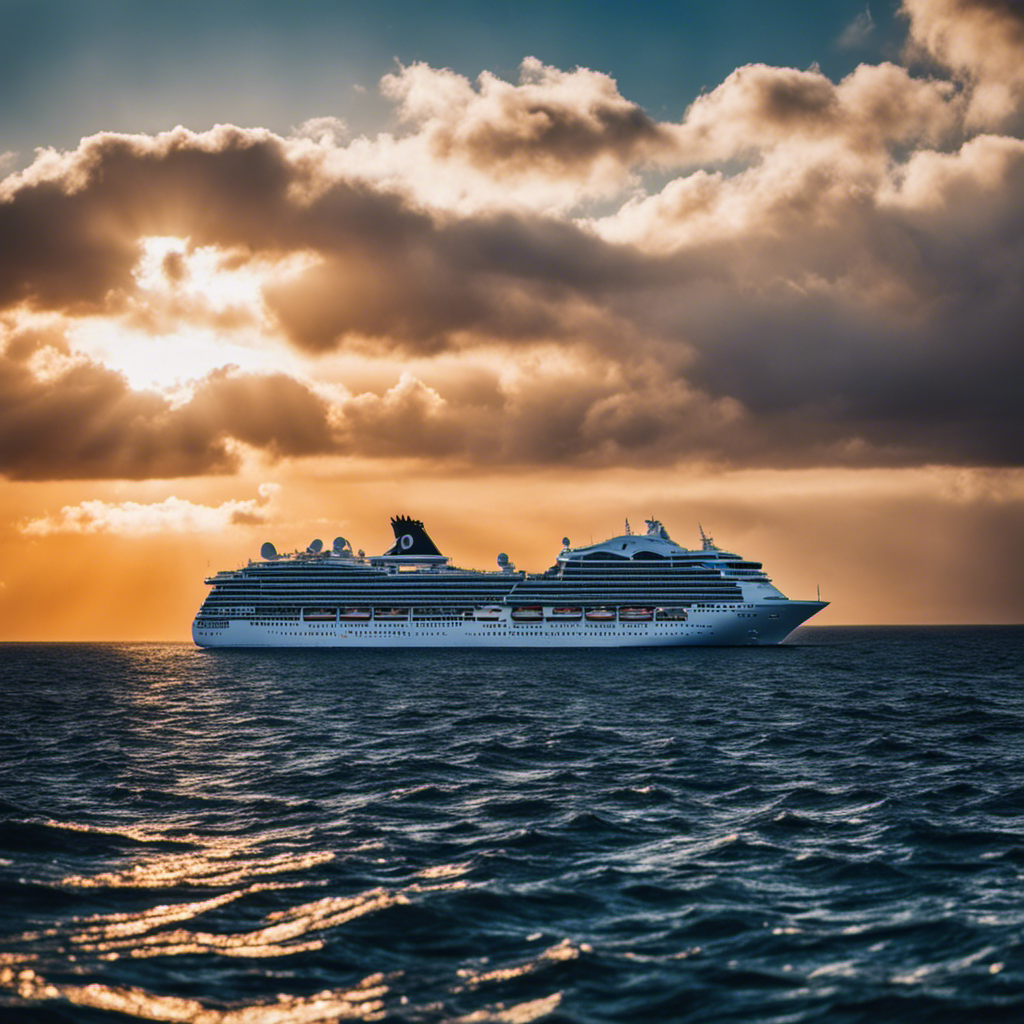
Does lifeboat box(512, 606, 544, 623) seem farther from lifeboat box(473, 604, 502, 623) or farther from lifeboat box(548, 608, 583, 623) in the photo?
lifeboat box(473, 604, 502, 623)

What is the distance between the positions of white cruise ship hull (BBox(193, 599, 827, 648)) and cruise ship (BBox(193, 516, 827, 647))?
0.43 feet

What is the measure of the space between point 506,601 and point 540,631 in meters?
5.74

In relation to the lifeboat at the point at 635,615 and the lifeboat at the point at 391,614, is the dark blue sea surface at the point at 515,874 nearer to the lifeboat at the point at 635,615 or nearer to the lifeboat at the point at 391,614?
the lifeboat at the point at 635,615

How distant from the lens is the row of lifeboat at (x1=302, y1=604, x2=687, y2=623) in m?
117

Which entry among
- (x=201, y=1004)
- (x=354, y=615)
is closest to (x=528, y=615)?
(x=354, y=615)

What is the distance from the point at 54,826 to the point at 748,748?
870 inches

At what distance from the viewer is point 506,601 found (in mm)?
119812

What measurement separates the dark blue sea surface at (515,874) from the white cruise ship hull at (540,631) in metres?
76.0

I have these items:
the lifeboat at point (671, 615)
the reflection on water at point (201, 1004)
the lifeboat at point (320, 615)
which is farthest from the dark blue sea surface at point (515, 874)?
the lifeboat at point (320, 615)

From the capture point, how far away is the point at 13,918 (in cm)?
1473

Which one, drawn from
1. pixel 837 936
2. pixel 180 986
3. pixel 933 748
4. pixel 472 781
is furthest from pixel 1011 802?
pixel 180 986

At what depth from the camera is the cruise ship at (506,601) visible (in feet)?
380

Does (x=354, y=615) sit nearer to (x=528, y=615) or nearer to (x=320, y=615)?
(x=320, y=615)

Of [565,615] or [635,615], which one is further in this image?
[565,615]
